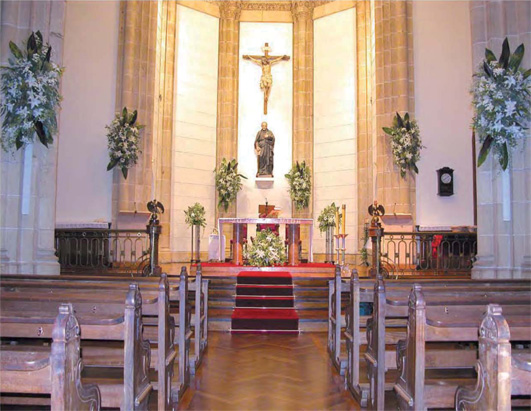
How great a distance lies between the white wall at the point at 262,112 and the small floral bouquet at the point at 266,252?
192 inches

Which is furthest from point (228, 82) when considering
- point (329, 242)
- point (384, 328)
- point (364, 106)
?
point (384, 328)

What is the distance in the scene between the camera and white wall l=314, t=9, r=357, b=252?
50.1ft

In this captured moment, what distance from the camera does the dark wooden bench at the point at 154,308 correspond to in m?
3.99

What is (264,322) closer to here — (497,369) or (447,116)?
(497,369)

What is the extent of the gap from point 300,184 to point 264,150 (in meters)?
1.53

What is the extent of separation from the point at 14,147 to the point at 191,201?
27.1 feet

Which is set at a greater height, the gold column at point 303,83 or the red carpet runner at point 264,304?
the gold column at point 303,83

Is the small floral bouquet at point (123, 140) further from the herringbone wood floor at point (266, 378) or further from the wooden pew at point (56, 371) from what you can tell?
the wooden pew at point (56, 371)

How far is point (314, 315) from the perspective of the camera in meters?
8.41

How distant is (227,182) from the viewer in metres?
15.5

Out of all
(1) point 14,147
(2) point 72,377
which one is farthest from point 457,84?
(2) point 72,377

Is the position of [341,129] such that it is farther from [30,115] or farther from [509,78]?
[30,115]

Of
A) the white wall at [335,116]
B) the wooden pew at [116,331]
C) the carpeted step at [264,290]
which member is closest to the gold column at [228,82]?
the white wall at [335,116]

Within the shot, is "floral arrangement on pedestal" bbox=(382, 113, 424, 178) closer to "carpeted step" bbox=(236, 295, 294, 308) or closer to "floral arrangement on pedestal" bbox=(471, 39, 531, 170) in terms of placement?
"floral arrangement on pedestal" bbox=(471, 39, 531, 170)
